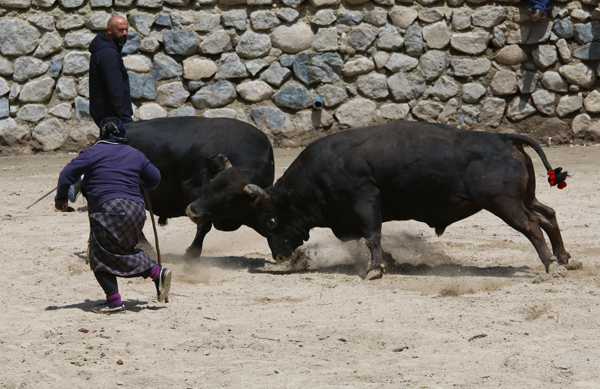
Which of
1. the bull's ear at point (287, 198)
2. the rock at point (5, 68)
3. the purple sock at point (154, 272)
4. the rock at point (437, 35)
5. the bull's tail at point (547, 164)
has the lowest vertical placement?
the bull's ear at point (287, 198)

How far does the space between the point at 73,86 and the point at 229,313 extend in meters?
7.78

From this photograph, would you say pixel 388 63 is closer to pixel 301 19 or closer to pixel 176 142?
pixel 301 19

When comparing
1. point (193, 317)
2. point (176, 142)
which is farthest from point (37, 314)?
point (176, 142)

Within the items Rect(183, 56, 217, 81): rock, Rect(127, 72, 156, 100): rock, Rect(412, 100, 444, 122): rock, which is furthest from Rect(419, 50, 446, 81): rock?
Rect(127, 72, 156, 100): rock

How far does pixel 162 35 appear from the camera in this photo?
1198 cm

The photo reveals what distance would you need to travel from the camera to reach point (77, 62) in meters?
11.9

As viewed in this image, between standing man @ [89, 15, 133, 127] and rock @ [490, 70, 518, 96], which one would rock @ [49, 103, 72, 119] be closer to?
standing man @ [89, 15, 133, 127]

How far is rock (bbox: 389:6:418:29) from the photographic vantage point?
12148 mm

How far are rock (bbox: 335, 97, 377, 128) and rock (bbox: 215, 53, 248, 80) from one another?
5.37 ft

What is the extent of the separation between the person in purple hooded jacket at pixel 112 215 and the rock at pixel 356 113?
724 centimetres

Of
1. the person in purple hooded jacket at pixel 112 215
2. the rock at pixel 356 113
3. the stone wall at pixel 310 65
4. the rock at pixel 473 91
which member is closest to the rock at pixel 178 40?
the stone wall at pixel 310 65

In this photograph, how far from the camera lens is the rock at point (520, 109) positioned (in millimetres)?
12320

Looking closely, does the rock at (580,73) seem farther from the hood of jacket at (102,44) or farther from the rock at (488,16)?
the hood of jacket at (102,44)

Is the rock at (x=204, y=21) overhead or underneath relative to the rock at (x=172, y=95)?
overhead
